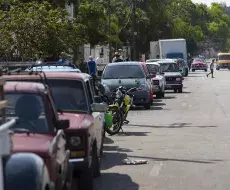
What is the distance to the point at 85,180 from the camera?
10266 millimetres

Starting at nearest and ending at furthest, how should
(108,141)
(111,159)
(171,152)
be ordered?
1. (111,159)
2. (171,152)
3. (108,141)

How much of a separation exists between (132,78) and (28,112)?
18.4m

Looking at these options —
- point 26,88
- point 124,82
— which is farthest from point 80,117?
point 124,82

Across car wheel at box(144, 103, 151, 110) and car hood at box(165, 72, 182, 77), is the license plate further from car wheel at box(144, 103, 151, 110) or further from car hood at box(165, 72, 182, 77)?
car hood at box(165, 72, 182, 77)

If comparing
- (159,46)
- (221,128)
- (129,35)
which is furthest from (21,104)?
(129,35)

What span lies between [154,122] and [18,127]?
1407 cm

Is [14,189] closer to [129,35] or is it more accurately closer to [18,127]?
[18,127]

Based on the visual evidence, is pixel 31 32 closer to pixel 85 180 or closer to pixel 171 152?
pixel 171 152

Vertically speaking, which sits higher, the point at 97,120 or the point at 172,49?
the point at 97,120

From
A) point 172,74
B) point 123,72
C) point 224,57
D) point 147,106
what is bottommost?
point 224,57

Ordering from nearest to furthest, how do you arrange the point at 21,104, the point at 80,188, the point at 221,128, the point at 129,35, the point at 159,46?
1. the point at 21,104
2. the point at 80,188
3. the point at 221,128
4. the point at 159,46
5. the point at 129,35

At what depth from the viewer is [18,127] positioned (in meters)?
8.41

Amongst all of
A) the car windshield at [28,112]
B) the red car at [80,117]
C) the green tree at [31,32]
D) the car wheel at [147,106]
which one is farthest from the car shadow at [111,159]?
the car wheel at [147,106]

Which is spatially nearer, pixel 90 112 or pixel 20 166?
pixel 20 166
